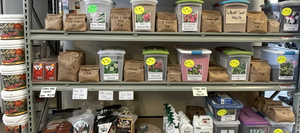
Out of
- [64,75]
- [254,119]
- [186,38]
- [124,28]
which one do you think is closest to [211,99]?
[254,119]

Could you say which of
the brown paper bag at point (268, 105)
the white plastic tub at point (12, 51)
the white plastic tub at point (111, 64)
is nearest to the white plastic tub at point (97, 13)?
the white plastic tub at point (111, 64)

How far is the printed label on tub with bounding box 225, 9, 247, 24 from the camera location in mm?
1646

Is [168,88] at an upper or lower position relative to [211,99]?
upper

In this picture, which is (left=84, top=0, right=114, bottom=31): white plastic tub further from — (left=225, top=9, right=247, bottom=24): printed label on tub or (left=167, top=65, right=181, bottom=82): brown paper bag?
(left=225, top=9, right=247, bottom=24): printed label on tub

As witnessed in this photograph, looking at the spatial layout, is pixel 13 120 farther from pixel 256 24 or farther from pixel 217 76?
pixel 256 24

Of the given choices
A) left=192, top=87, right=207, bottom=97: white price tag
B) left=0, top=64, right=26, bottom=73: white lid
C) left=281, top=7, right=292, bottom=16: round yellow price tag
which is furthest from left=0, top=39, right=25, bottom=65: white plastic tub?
left=281, top=7, right=292, bottom=16: round yellow price tag

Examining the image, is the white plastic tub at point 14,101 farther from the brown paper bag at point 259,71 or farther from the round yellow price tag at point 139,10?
the brown paper bag at point 259,71

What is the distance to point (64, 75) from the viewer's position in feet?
5.49

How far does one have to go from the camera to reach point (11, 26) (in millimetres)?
1607

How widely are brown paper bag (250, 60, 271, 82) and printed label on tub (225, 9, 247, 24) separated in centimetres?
37

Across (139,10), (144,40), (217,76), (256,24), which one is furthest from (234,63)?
(139,10)

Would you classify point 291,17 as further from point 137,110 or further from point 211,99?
point 137,110

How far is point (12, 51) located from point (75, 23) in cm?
54

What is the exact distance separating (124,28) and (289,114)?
4.93 ft
